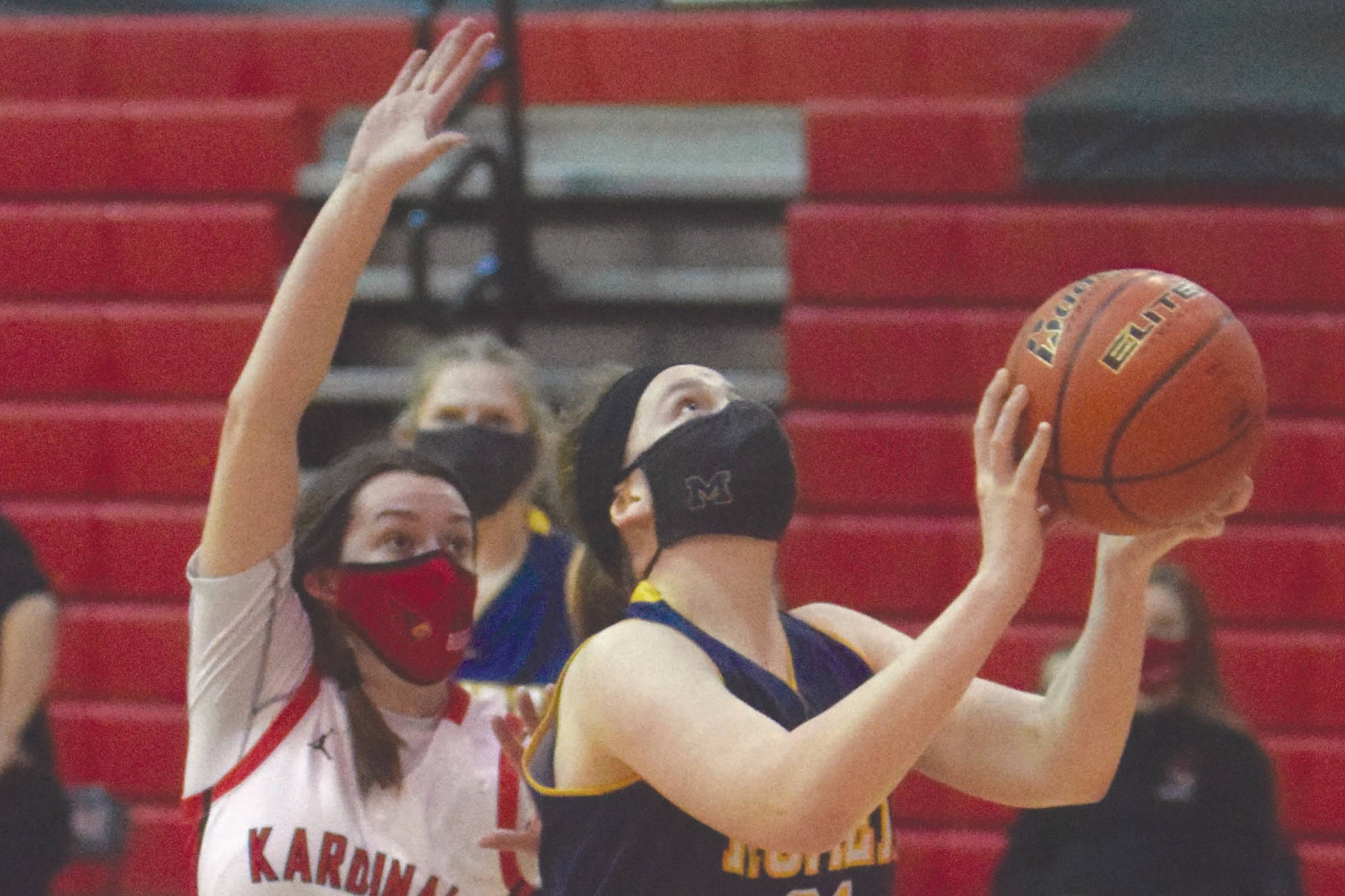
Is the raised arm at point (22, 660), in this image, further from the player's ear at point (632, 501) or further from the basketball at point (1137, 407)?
the basketball at point (1137, 407)

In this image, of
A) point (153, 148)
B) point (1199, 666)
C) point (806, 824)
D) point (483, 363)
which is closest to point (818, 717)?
point (806, 824)

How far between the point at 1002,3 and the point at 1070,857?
304 cm

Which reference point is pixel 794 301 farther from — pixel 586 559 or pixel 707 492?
pixel 707 492

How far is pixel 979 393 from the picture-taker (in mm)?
5398

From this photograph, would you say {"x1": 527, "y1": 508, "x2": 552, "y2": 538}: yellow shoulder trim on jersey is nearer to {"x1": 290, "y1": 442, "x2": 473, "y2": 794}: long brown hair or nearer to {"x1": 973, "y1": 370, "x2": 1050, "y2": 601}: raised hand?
{"x1": 290, "y1": 442, "x2": 473, "y2": 794}: long brown hair

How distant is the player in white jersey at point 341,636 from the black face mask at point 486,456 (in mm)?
1093

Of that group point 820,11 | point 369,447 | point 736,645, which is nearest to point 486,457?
point 369,447

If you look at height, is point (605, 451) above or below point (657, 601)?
above

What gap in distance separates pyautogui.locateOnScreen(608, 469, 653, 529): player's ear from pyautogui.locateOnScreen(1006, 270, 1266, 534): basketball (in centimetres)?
45

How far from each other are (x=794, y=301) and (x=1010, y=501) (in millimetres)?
3799

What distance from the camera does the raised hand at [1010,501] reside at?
70.5 inches

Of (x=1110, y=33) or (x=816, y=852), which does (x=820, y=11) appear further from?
(x=816, y=852)

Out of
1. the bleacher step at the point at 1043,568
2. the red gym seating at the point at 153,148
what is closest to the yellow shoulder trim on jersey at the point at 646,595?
the bleacher step at the point at 1043,568

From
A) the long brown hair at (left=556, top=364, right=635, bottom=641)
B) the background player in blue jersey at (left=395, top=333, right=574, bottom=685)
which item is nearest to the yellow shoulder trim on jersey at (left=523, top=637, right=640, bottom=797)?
the long brown hair at (left=556, top=364, right=635, bottom=641)
